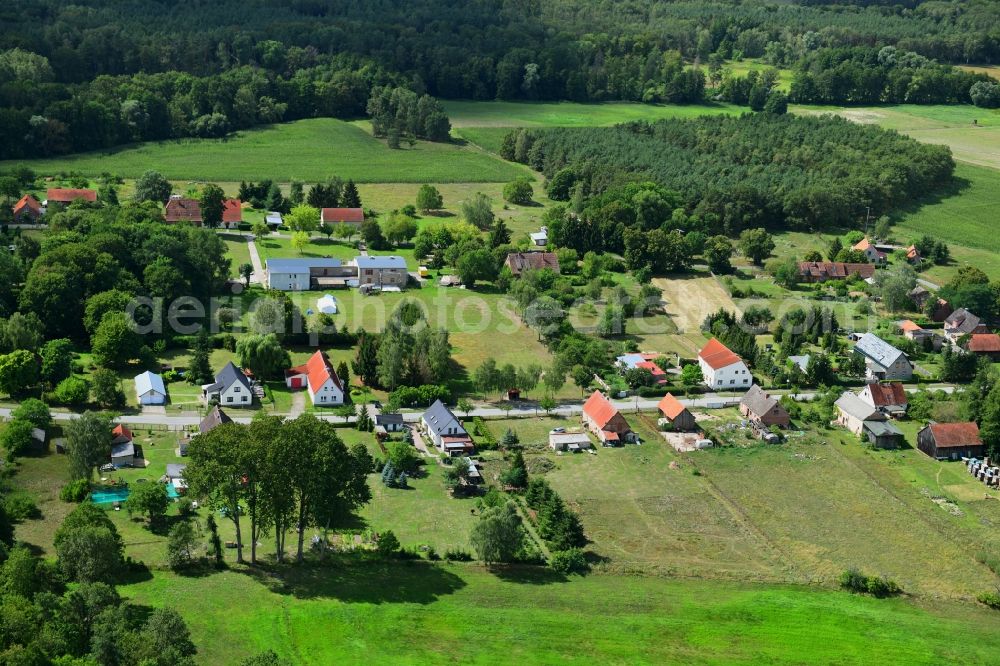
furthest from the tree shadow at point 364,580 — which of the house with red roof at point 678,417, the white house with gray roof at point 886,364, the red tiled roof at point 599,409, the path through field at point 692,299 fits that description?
the path through field at point 692,299

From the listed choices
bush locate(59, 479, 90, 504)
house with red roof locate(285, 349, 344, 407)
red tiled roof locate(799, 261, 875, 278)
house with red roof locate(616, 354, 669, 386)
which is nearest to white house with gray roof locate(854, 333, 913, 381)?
house with red roof locate(616, 354, 669, 386)

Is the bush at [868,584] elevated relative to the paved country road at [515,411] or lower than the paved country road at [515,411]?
lower

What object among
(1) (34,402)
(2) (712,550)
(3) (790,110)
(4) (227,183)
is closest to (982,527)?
(2) (712,550)

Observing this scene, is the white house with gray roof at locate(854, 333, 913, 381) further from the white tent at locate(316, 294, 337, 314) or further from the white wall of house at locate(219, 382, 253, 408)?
the white wall of house at locate(219, 382, 253, 408)

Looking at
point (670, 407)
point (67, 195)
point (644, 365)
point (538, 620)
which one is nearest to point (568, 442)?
point (670, 407)

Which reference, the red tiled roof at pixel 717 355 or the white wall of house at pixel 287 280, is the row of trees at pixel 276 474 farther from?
the white wall of house at pixel 287 280
